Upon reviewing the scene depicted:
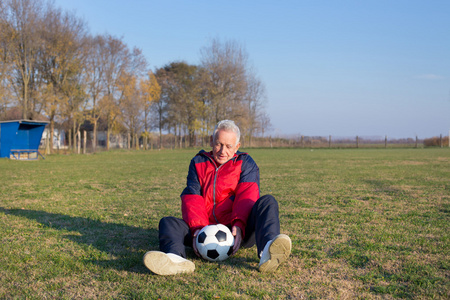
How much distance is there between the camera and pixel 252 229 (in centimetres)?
383

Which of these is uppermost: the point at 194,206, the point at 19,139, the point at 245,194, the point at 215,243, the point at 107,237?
the point at 19,139

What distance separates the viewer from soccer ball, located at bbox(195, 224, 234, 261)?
11.6ft

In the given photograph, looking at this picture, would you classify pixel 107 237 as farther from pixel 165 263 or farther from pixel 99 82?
pixel 99 82

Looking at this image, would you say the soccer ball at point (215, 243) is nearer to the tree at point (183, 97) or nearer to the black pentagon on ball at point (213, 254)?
the black pentagon on ball at point (213, 254)

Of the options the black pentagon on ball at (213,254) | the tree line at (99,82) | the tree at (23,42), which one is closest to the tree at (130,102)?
the tree line at (99,82)

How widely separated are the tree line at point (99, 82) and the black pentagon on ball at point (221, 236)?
2803 centimetres

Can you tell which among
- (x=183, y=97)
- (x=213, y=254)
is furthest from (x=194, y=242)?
(x=183, y=97)

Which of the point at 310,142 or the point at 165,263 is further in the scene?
the point at 310,142

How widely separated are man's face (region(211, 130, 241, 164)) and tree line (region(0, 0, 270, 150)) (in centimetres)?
2758

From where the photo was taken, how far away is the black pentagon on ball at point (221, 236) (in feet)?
11.7

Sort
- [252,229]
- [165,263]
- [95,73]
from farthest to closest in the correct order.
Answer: [95,73], [252,229], [165,263]

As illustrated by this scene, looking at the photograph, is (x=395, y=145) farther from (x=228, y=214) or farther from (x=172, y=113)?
(x=228, y=214)

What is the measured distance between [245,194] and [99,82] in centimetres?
3693

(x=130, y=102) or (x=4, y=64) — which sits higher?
(x=4, y=64)
